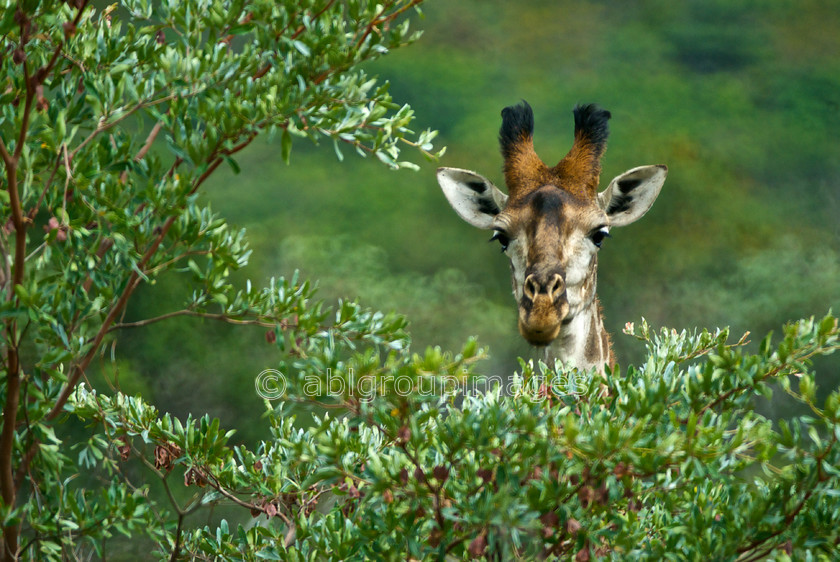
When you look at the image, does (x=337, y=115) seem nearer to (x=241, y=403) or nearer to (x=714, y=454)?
(x=714, y=454)

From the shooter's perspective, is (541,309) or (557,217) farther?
(557,217)

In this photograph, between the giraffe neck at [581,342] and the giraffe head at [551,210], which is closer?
the giraffe head at [551,210]

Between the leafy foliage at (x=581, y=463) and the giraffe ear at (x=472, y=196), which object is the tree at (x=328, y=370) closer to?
the leafy foliage at (x=581, y=463)

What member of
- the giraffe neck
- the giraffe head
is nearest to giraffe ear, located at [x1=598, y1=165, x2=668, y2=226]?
the giraffe head

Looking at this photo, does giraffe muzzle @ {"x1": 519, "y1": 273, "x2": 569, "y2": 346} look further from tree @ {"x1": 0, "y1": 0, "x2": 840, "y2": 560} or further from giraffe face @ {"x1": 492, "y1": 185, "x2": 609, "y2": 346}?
tree @ {"x1": 0, "y1": 0, "x2": 840, "y2": 560}

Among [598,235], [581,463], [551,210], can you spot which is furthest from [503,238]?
[581,463]

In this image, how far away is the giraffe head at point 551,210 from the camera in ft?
9.52

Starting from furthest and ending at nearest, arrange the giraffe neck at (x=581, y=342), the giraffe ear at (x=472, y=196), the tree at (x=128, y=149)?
the giraffe ear at (x=472, y=196) < the giraffe neck at (x=581, y=342) < the tree at (x=128, y=149)

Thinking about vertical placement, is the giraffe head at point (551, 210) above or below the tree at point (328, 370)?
above

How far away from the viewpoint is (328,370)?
1.62m

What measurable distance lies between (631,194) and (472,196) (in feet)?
2.07

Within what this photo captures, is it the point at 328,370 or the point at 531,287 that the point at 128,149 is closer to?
the point at 328,370
